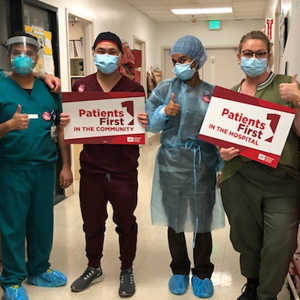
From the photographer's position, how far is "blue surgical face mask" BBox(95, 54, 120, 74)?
7.38 feet

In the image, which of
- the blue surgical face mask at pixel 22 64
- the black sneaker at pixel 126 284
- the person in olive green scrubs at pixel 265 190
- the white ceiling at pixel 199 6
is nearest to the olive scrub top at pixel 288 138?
the person in olive green scrubs at pixel 265 190

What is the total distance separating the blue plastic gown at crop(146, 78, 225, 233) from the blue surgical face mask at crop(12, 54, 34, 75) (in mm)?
703

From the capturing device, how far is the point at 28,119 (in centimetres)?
213

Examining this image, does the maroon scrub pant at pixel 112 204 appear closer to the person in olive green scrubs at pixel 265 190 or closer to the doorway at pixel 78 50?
the person in olive green scrubs at pixel 265 190

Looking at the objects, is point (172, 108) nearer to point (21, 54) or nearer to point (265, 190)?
point (265, 190)

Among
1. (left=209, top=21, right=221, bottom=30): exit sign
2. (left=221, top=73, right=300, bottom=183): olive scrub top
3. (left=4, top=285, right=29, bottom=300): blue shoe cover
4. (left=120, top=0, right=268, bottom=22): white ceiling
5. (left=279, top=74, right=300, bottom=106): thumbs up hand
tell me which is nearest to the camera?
(left=279, top=74, right=300, bottom=106): thumbs up hand

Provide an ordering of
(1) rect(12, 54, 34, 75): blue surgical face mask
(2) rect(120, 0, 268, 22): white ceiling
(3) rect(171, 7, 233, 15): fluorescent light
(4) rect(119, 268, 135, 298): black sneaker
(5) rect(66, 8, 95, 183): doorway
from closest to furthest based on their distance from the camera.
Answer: (1) rect(12, 54, 34, 75): blue surgical face mask
(4) rect(119, 268, 135, 298): black sneaker
(5) rect(66, 8, 95, 183): doorway
(2) rect(120, 0, 268, 22): white ceiling
(3) rect(171, 7, 233, 15): fluorescent light

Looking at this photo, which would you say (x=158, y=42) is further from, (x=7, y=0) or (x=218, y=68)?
(x=7, y=0)

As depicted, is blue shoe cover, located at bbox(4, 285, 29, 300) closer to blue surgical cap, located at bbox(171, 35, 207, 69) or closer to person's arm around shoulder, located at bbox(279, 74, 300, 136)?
blue surgical cap, located at bbox(171, 35, 207, 69)

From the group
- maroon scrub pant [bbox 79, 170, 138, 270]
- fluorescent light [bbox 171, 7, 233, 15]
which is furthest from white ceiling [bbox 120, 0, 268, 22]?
maroon scrub pant [bbox 79, 170, 138, 270]

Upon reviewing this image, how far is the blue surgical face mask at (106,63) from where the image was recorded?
2.25m

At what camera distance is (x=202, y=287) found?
7.88ft

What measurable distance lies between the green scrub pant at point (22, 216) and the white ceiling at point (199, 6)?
5465 millimetres

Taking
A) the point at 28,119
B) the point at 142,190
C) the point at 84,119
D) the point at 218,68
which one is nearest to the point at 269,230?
the point at 84,119
